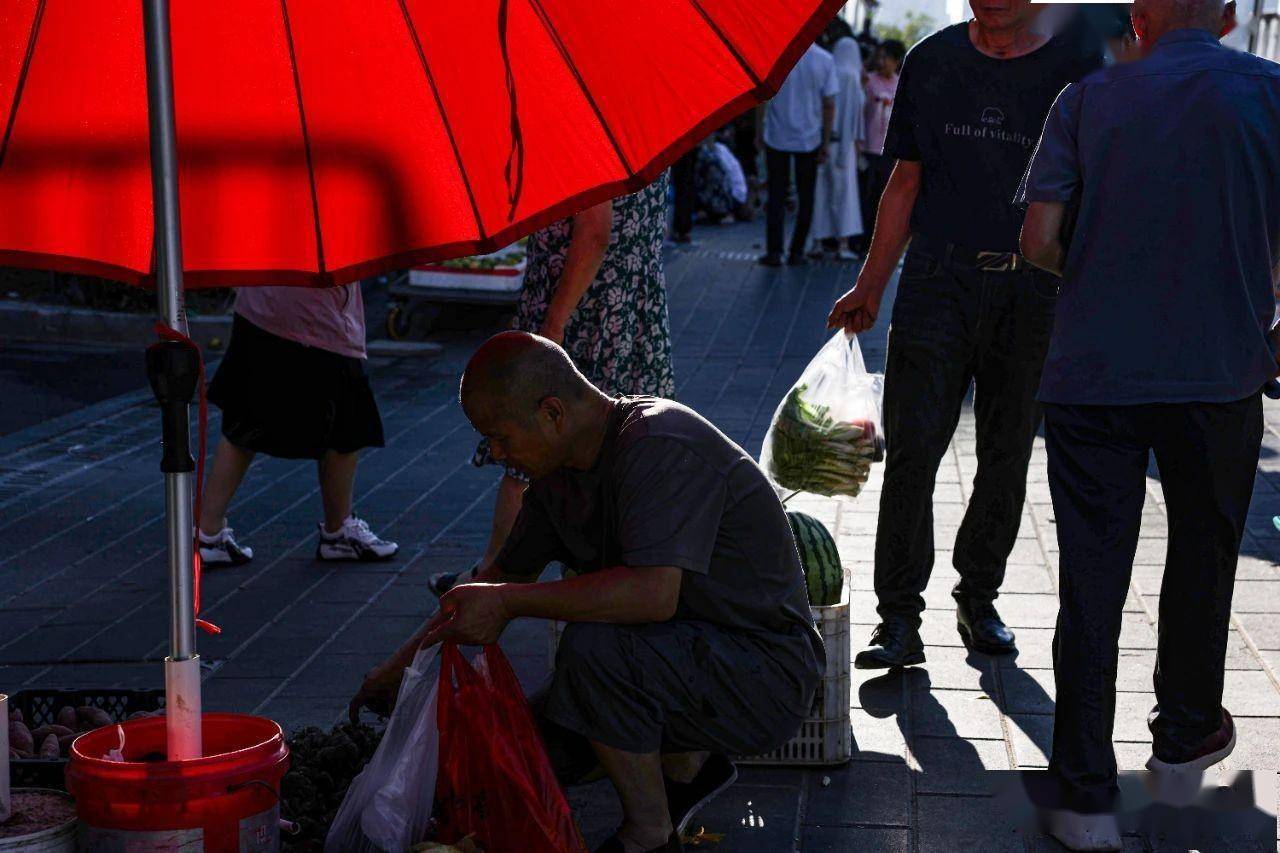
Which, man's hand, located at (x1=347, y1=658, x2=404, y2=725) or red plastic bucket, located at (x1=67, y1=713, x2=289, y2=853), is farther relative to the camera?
man's hand, located at (x1=347, y1=658, x2=404, y2=725)

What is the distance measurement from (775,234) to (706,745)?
39.5 ft

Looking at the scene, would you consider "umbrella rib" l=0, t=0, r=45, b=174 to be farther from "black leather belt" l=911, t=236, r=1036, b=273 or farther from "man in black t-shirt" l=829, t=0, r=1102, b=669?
"black leather belt" l=911, t=236, r=1036, b=273

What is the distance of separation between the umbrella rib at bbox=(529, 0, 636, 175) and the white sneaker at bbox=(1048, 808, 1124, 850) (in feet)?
6.11

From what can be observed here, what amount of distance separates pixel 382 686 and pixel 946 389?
2.06 meters

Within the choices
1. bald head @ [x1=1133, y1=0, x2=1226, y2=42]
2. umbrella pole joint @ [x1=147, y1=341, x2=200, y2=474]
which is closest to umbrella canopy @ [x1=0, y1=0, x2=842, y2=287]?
umbrella pole joint @ [x1=147, y1=341, x2=200, y2=474]

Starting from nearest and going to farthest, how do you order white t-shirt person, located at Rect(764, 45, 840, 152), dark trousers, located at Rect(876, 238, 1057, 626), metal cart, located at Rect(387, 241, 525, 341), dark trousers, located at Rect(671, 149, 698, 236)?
dark trousers, located at Rect(876, 238, 1057, 626)
metal cart, located at Rect(387, 241, 525, 341)
white t-shirt person, located at Rect(764, 45, 840, 152)
dark trousers, located at Rect(671, 149, 698, 236)

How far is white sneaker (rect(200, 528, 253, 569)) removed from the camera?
6.32 meters

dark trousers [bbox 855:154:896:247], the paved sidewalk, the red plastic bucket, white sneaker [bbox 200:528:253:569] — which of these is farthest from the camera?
dark trousers [bbox 855:154:896:247]

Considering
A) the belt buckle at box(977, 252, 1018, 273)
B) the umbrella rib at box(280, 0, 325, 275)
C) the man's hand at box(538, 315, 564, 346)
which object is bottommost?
the man's hand at box(538, 315, 564, 346)

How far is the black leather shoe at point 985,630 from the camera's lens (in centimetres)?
519

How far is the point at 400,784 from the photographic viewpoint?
344 centimetres

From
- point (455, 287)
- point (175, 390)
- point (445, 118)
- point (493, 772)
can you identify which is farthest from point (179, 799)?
point (455, 287)

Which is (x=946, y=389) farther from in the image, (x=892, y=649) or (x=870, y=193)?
A: (x=870, y=193)

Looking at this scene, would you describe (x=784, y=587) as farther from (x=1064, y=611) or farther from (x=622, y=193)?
(x=622, y=193)
